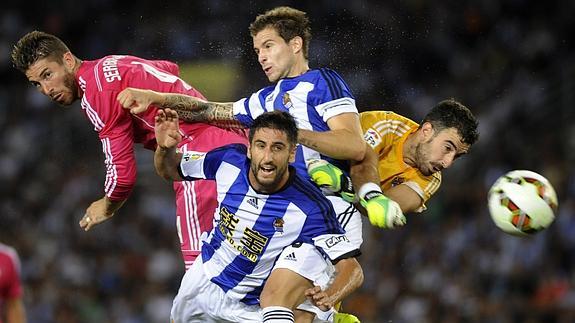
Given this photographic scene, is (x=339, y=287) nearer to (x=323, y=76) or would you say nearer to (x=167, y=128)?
(x=323, y=76)

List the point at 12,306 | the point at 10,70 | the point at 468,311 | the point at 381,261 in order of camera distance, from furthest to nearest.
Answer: the point at 10,70, the point at 381,261, the point at 468,311, the point at 12,306

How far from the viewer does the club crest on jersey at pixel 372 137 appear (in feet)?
21.8

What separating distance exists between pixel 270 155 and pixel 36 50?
1866 mm

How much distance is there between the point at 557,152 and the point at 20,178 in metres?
7.02

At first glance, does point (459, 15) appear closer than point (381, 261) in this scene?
No

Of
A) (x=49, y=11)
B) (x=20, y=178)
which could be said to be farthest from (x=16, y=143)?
(x=49, y=11)

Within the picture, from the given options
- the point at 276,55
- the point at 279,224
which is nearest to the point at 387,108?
the point at 276,55

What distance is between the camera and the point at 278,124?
5.86 m

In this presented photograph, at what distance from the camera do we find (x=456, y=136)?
21.6 feet

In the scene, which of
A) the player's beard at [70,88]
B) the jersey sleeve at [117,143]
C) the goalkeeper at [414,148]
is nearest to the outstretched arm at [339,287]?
the goalkeeper at [414,148]

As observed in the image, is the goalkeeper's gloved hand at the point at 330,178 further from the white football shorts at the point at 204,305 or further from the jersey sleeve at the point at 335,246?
the white football shorts at the point at 204,305

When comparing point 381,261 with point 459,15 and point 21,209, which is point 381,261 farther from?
point 21,209

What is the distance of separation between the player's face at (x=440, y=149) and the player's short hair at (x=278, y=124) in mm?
1075

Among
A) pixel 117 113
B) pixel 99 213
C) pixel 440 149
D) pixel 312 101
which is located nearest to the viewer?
pixel 312 101
